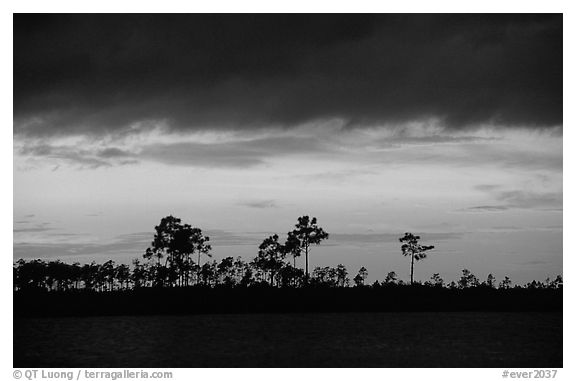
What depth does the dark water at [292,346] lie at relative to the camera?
3322cm

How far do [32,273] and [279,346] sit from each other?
13533cm

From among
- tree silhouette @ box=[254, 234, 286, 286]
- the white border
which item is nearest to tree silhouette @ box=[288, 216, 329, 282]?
tree silhouette @ box=[254, 234, 286, 286]

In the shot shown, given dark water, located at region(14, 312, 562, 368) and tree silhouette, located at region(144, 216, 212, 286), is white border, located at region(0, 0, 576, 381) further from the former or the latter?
tree silhouette, located at region(144, 216, 212, 286)
